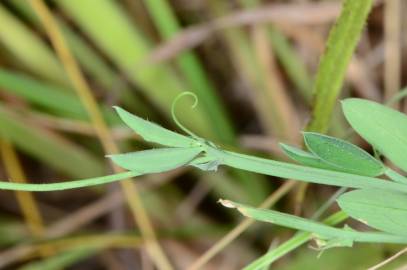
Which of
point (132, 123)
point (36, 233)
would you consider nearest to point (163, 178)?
point (36, 233)

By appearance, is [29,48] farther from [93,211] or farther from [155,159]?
[155,159]

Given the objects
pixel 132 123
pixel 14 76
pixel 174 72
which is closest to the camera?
pixel 132 123

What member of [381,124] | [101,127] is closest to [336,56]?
[381,124]

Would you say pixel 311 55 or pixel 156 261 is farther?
pixel 311 55

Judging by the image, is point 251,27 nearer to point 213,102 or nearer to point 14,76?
point 213,102

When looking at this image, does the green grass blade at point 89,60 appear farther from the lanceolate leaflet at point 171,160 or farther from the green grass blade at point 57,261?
the lanceolate leaflet at point 171,160

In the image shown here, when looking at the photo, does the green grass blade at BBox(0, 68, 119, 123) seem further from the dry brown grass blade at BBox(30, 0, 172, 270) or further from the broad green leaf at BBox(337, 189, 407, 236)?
the broad green leaf at BBox(337, 189, 407, 236)

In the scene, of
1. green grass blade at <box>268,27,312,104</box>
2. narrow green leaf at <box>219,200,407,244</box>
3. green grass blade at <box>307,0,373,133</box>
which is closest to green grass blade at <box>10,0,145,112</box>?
green grass blade at <box>268,27,312,104</box>
